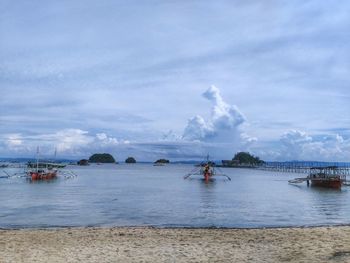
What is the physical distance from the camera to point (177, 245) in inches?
809

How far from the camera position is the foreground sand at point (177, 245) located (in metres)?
17.7

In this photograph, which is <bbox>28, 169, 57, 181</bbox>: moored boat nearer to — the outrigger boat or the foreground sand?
the outrigger boat

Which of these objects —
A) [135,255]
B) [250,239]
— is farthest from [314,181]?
[135,255]

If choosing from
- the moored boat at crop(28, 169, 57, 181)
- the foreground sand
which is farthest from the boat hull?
the foreground sand

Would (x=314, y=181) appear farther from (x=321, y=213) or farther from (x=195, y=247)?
(x=195, y=247)

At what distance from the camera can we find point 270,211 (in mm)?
44219

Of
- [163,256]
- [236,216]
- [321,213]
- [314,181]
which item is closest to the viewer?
[163,256]

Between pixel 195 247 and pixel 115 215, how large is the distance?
2032 cm

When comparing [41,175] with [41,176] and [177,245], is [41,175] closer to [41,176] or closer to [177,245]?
[41,176]

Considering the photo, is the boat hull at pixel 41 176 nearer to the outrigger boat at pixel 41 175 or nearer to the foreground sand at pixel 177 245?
the outrigger boat at pixel 41 175

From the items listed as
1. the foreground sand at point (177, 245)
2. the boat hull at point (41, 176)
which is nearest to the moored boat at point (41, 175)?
the boat hull at point (41, 176)

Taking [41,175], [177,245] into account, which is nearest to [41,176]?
[41,175]

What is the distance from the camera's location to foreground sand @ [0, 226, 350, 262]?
58.0 ft

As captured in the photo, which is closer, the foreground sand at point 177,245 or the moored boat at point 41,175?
the foreground sand at point 177,245
